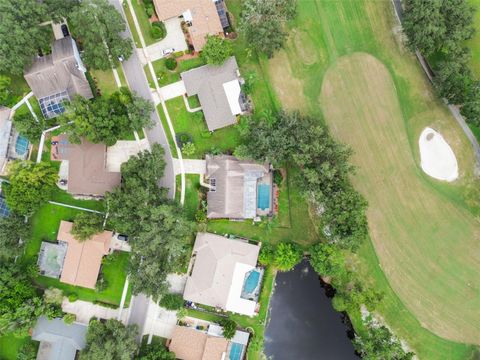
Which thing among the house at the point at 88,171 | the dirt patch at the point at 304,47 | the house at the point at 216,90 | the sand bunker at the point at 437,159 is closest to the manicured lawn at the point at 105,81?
the house at the point at 88,171

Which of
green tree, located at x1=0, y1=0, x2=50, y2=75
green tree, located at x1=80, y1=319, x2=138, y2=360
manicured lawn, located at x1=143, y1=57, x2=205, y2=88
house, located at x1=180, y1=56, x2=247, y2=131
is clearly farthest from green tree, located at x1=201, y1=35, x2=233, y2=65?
green tree, located at x1=80, y1=319, x2=138, y2=360

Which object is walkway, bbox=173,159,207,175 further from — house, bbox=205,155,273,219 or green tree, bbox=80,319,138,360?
green tree, bbox=80,319,138,360

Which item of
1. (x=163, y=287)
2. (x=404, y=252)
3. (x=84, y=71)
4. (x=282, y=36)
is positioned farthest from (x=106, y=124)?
(x=404, y=252)

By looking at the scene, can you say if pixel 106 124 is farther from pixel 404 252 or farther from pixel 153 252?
pixel 404 252

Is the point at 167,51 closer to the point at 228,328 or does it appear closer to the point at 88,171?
the point at 88,171

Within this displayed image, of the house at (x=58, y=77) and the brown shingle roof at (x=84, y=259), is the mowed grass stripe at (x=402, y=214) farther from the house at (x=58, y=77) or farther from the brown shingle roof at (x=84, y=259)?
the brown shingle roof at (x=84, y=259)
